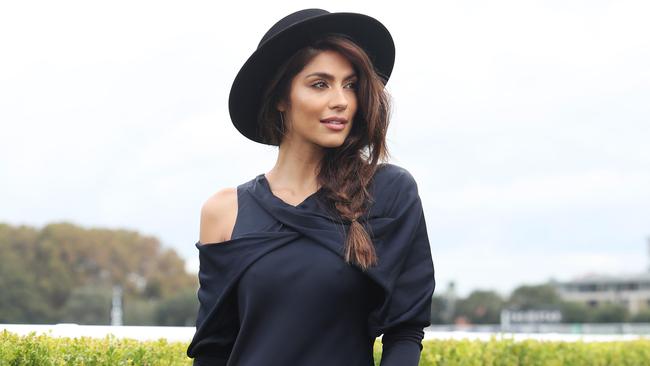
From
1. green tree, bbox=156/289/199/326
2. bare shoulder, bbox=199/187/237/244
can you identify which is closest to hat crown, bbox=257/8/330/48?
bare shoulder, bbox=199/187/237/244

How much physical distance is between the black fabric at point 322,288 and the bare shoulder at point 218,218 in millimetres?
93

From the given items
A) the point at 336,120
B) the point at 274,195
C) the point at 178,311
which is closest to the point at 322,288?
the point at 274,195

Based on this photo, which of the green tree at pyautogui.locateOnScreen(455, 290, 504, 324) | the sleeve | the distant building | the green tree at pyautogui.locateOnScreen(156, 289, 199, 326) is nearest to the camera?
the sleeve

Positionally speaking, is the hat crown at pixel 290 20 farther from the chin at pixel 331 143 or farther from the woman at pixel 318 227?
the chin at pixel 331 143

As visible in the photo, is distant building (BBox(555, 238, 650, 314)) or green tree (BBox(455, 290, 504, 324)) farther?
distant building (BBox(555, 238, 650, 314))

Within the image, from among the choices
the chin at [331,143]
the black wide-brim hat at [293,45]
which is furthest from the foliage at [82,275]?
the chin at [331,143]

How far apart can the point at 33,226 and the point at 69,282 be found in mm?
5924

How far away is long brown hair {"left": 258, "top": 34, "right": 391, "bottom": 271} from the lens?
2924 mm

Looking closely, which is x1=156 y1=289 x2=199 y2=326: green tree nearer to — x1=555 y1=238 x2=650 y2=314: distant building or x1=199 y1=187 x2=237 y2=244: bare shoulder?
x1=555 y1=238 x2=650 y2=314: distant building

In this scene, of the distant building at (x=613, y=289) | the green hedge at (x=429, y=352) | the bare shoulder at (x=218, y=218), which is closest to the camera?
the bare shoulder at (x=218, y=218)

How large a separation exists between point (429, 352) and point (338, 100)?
13.0ft

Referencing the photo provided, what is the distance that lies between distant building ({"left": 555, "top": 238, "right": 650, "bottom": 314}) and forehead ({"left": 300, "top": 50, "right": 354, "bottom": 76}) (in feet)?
449

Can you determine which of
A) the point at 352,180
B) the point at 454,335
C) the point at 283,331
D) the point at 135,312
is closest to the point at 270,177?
the point at 352,180

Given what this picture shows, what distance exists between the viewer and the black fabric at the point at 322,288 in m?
2.80
